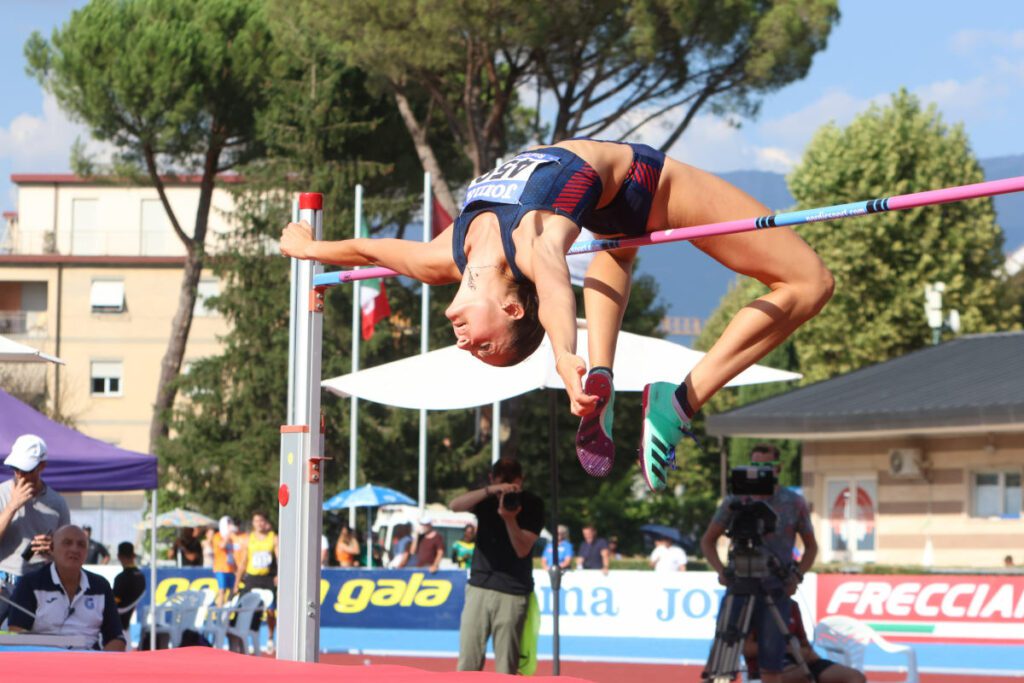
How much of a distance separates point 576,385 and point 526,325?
54 centimetres

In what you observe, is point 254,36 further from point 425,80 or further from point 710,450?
point 710,450

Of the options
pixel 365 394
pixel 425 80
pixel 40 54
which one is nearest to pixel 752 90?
pixel 425 80

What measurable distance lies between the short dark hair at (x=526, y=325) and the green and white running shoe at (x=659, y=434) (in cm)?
38

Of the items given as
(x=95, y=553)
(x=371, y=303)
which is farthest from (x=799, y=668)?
(x=371, y=303)

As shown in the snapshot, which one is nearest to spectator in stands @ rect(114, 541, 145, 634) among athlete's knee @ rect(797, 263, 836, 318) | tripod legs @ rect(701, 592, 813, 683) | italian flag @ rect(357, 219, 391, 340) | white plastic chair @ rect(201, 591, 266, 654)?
white plastic chair @ rect(201, 591, 266, 654)

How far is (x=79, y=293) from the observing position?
4491 cm

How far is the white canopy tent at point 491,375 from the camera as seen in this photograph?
8570mm

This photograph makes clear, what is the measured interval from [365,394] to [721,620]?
282 centimetres

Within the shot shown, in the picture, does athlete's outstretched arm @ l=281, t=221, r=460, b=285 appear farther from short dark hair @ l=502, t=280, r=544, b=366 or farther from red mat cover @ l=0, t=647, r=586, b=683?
red mat cover @ l=0, t=647, r=586, b=683

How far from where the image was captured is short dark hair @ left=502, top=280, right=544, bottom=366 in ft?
13.8

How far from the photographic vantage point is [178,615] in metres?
12.2

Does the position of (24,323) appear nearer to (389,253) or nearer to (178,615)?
(178,615)

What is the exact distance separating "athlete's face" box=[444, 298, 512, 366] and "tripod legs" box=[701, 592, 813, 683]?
3.61 metres

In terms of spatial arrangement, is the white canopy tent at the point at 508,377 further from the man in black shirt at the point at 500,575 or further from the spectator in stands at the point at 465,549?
the spectator in stands at the point at 465,549
